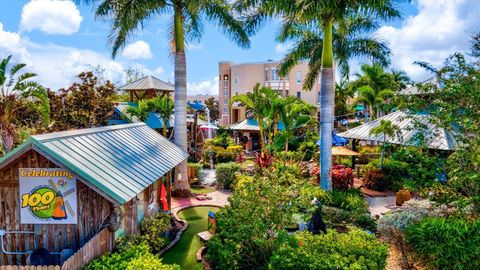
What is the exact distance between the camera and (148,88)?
101 feet

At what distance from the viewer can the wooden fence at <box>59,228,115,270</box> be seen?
707cm

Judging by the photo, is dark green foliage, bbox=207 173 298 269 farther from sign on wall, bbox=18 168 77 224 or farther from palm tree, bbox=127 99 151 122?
palm tree, bbox=127 99 151 122

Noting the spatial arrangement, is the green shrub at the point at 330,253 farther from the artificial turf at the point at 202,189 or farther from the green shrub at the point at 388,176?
the artificial turf at the point at 202,189

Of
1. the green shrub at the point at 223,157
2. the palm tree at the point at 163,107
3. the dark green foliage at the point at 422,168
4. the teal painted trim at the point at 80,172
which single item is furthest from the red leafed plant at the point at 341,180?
the teal painted trim at the point at 80,172

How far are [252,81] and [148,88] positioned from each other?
2946 cm

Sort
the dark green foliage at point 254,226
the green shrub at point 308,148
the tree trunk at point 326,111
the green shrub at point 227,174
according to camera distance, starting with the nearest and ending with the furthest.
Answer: the dark green foliage at point 254,226 → the tree trunk at point 326,111 → the green shrub at point 227,174 → the green shrub at point 308,148

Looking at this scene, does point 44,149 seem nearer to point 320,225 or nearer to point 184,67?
point 320,225

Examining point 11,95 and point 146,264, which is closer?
point 146,264

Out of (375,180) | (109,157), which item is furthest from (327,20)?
(109,157)

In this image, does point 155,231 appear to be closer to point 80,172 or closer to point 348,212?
point 80,172

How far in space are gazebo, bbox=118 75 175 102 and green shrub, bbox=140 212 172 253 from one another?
69.3 feet

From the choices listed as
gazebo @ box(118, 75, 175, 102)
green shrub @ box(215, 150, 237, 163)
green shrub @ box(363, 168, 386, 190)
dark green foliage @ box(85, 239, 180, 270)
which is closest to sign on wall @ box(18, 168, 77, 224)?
dark green foliage @ box(85, 239, 180, 270)

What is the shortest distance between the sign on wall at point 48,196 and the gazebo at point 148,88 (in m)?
23.6

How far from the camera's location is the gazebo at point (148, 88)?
31.1m
